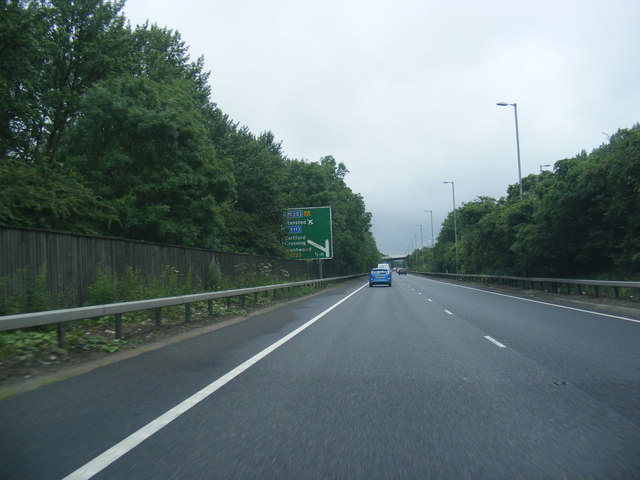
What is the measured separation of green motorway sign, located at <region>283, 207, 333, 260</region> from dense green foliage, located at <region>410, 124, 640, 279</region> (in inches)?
486

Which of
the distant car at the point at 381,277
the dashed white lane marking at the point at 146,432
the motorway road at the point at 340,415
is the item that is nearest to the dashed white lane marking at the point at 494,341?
the motorway road at the point at 340,415

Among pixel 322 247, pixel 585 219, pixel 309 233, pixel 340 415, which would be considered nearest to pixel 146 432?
pixel 340 415

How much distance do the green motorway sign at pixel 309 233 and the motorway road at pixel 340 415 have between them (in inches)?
1082

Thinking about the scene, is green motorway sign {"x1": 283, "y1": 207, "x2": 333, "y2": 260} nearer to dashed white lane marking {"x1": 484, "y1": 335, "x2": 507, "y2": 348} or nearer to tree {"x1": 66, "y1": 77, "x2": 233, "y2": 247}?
tree {"x1": 66, "y1": 77, "x2": 233, "y2": 247}

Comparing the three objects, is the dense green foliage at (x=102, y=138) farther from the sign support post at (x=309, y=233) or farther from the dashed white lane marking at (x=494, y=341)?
the dashed white lane marking at (x=494, y=341)

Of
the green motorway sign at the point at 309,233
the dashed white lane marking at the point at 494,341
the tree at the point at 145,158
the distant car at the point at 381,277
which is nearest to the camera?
the dashed white lane marking at the point at 494,341

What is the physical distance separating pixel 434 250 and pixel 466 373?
112m

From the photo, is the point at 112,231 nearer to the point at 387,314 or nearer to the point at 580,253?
the point at 387,314

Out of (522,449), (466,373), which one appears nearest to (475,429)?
(522,449)

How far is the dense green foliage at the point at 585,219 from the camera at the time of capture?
971 inches

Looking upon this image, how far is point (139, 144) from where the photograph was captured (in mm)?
24891

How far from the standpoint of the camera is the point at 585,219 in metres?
29.2

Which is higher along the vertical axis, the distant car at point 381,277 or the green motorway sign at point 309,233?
the green motorway sign at point 309,233

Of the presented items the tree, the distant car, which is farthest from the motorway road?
the distant car
